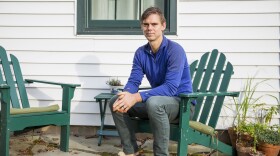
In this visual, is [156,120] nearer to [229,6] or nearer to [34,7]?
[229,6]

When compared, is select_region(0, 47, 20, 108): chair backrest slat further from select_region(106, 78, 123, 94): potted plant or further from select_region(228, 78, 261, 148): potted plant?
select_region(228, 78, 261, 148): potted plant

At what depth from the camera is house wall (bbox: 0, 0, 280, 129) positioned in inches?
139

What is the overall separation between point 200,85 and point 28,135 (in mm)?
1985

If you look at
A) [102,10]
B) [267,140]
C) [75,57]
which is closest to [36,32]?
[75,57]

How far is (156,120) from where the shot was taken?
93.7 inches

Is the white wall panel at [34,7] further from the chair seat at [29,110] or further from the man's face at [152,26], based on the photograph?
the man's face at [152,26]

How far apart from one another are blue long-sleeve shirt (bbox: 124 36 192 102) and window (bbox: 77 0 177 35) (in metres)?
0.97

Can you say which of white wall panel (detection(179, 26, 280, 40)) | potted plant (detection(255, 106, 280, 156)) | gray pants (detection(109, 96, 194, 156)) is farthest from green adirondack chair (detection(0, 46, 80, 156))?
potted plant (detection(255, 106, 280, 156))

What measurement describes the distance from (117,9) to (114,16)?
9cm

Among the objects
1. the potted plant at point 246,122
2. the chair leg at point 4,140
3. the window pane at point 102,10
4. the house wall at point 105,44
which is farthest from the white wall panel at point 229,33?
the chair leg at point 4,140

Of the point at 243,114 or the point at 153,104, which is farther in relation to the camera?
the point at 243,114

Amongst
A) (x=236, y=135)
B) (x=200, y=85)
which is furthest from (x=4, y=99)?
(x=236, y=135)

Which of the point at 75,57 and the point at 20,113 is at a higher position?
the point at 75,57

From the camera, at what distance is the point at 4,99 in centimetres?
267
